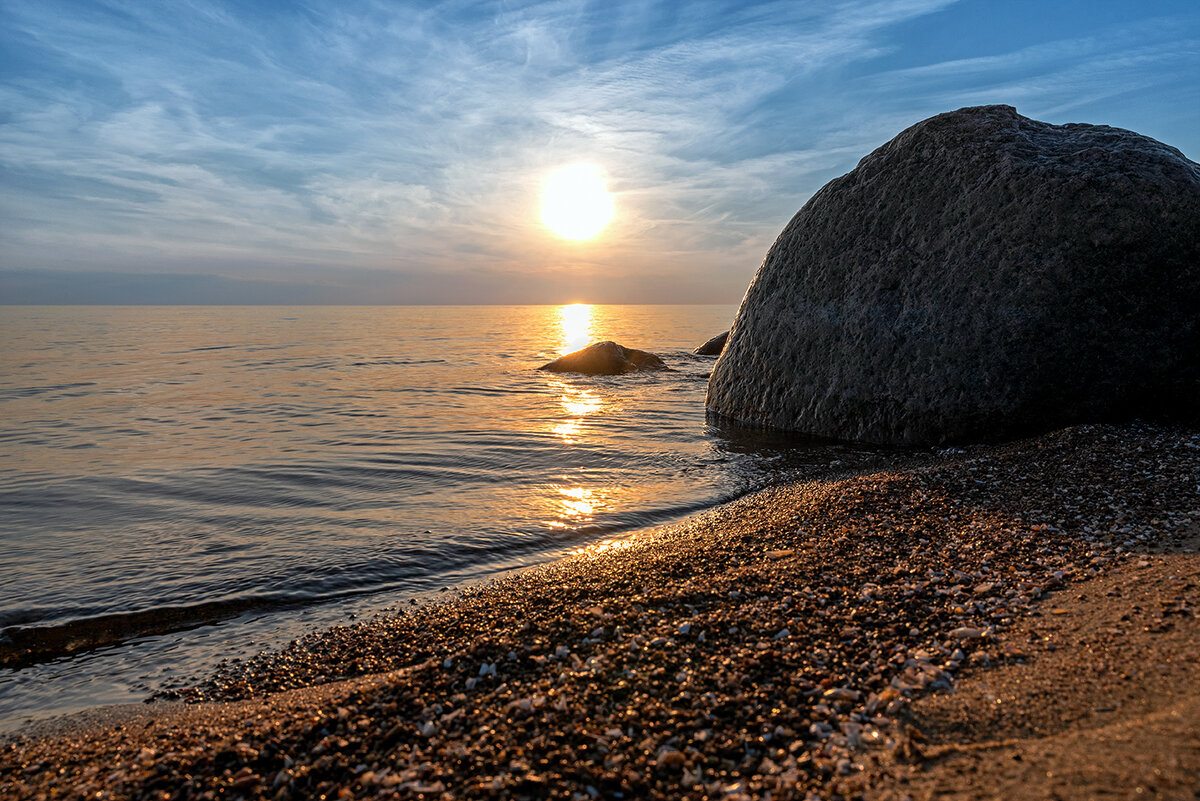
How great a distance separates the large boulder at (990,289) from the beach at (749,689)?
3442 mm

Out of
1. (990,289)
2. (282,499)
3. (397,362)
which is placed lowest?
(282,499)

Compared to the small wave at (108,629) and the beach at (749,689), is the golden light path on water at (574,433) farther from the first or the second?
the small wave at (108,629)

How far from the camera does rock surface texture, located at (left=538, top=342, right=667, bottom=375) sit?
23.2 meters

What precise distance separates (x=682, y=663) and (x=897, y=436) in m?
7.48

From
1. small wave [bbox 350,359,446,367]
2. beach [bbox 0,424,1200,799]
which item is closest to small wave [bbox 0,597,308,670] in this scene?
beach [bbox 0,424,1200,799]

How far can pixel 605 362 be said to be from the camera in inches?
915

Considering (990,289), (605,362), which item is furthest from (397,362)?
(990,289)

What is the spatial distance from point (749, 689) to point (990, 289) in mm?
8031

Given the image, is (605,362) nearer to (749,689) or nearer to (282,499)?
(282,499)

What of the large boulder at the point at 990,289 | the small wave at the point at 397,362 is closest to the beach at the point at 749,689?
the large boulder at the point at 990,289

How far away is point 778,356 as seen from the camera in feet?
38.4

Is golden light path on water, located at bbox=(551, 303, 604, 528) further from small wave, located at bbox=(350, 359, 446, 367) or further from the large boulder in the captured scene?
small wave, located at bbox=(350, 359, 446, 367)

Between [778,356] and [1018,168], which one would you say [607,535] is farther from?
[1018,168]

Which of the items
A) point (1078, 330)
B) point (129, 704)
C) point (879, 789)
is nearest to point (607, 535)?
point (129, 704)
